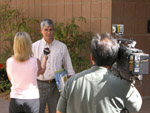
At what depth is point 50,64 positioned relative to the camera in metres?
4.91

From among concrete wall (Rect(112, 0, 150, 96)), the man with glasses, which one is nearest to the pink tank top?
the man with glasses

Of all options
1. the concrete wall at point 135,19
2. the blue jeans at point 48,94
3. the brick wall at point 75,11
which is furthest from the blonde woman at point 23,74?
the concrete wall at point 135,19

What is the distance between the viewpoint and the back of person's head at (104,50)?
2654 mm

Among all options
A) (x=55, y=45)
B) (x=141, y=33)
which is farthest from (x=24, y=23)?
(x=55, y=45)

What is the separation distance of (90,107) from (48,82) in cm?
227

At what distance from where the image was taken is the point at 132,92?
2.68 metres

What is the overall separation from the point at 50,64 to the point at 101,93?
231cm

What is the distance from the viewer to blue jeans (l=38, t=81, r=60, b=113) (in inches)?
193

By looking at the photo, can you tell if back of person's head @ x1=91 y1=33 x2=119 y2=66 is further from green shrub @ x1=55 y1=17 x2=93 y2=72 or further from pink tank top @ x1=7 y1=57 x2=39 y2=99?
green shrub @ x1=55 y1=17 x2=93 y2=72

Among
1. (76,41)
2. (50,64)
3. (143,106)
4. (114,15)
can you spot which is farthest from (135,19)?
(50,64)

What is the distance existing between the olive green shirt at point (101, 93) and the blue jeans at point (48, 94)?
7.10ft

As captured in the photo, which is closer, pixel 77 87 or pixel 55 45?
pixel 77 87

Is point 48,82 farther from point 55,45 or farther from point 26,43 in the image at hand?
point 26,43

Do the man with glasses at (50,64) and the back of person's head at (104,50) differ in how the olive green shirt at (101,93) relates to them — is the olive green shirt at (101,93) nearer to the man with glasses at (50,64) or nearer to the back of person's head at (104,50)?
the back of person's head at (104,50)
